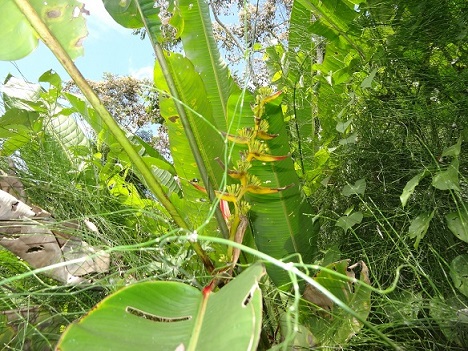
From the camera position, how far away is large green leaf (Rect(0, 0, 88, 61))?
0.75 metres

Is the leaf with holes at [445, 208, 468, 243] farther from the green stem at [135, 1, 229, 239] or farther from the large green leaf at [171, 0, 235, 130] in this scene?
the large green leaf at [171, 0, 235, 130]

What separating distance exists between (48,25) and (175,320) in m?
0.53

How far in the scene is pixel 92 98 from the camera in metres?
0.70

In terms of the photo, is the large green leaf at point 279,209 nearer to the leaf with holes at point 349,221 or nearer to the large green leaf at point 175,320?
the leaf with holes at point 349,221

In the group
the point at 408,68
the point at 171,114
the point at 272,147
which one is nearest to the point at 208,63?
the point at 171,114

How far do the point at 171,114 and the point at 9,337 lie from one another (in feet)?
1.68

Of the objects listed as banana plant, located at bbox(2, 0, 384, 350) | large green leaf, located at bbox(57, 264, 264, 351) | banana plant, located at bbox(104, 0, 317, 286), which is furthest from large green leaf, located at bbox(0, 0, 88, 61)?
large green leaf, located at bbox(57, 264, 264, 351)

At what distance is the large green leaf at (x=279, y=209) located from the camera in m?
0.94

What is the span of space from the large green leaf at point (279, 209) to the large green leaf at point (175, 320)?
1.42ft

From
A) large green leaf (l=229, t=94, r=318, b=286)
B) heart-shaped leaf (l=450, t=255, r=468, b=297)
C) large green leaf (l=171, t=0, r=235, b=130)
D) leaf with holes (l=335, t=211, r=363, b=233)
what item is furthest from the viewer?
large green leaf (l=171, t=0, r=235, b=130)

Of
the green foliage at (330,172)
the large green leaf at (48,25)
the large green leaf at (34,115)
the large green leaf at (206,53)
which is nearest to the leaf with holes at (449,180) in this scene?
the green foliage at (330,172)

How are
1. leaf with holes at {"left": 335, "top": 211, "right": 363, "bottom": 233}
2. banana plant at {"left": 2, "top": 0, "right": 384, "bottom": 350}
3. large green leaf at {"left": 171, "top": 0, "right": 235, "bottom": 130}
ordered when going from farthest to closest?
1. large green leaf at {"left": 171, "top": 0, "right": 235, "bottom": 130}
2. leaf with holes at {"left": 335, "top": 211, "right": 363, "bottom": 233}
3. banana plant at {"left": 2, "top": 0, "right": 384, "bottom": 350}

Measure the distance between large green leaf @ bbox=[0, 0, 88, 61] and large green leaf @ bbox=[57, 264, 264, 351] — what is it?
0.47m

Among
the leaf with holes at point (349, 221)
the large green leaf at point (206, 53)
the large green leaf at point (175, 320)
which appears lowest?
the leaf with holes at point (349, 221)
